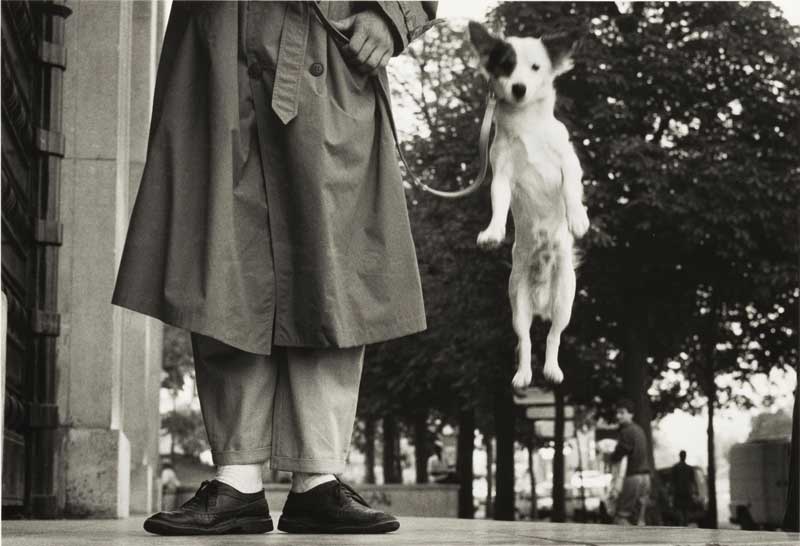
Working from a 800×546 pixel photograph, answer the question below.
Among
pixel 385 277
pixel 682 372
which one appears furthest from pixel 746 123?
pixel 385 277

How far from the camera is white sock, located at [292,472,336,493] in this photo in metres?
4.29

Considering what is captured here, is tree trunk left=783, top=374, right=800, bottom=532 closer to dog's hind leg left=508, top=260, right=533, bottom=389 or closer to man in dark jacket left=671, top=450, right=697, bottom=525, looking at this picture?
dog's hind leg left=508, top=260, right=533, bottom=389

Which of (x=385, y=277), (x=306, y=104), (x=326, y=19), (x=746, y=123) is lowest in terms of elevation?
(x=385, y=277)

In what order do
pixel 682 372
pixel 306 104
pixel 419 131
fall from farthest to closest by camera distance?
pixel 682 372
pixel 419 131
pixel 306 104

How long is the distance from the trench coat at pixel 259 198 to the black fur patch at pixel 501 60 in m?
0.45

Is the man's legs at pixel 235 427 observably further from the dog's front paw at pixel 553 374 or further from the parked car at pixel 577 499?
the parked car at pixel 577 499

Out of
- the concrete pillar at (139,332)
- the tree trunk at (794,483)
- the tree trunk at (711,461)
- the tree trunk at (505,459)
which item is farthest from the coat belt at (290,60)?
the tree trunk at (711,461)

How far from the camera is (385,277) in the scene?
170 inches


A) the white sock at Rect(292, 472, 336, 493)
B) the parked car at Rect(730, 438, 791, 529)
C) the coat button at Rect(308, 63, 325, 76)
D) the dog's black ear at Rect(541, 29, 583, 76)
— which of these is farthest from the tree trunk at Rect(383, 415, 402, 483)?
the coat button at Rect(308, 63, 325, 76)

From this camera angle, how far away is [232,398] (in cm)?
424

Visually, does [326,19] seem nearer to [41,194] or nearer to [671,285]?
[41,194]

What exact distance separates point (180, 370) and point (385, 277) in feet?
93.0

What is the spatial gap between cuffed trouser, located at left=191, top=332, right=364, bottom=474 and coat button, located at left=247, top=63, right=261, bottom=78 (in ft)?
2.67

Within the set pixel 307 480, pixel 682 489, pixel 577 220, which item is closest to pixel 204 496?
pixel 307 480
